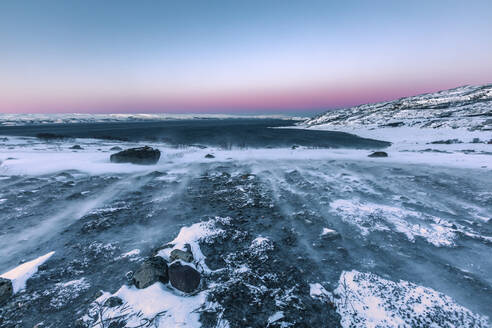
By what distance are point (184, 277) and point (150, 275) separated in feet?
1.84

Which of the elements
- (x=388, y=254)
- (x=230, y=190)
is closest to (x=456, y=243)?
(x=388, y=254)

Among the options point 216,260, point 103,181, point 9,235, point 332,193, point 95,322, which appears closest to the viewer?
point 95,322

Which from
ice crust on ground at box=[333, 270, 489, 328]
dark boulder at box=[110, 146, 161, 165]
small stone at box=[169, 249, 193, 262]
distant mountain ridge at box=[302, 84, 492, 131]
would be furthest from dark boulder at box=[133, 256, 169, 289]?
distant mountain ridge at box=[302, 84, 492, 131]

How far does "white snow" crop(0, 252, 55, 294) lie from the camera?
3.31 metres

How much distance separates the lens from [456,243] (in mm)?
4457

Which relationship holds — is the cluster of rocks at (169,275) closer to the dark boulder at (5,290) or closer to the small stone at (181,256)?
the small stone at (181,256)

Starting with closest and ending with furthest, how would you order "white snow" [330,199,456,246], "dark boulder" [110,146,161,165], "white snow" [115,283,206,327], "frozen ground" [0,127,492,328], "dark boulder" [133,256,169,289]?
"white snow" [115,283,206,327] < "frozen ground" [0,127,492,328] < "dark boulder" [133,256,169,289] < "white snow" [330,199,456,246] < "dark boulder" [110,146,161,165]

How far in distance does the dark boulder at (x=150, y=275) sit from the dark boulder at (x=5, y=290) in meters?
1.69

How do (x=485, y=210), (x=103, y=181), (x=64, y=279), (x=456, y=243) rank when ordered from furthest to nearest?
(x=103, y=181)
(x=485, y=210)
(x=456, y=243)
(x=64, y=279)

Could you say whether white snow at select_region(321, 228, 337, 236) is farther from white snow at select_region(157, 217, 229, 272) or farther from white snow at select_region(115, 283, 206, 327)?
white snow at select_region(115, 283, 206, 327)

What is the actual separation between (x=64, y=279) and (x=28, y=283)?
483mm

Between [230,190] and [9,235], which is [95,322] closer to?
[9,235]

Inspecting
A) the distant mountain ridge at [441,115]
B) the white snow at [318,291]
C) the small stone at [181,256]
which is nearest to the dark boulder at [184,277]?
the small stone at [181,256]

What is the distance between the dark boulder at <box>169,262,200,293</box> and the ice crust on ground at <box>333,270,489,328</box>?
2109mm
